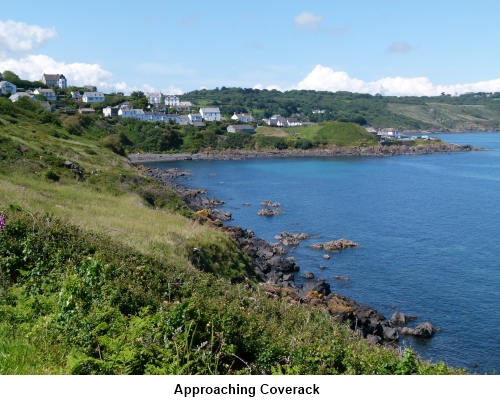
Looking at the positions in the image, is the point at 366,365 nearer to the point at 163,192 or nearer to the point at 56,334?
the point at 56,334

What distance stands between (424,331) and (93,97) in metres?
149

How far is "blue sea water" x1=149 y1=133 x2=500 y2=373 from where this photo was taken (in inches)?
1116

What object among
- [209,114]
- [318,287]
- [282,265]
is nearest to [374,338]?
[318,287]

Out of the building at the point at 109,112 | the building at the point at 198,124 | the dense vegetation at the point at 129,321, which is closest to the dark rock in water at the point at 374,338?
the dense vegetation at the point at 129,321

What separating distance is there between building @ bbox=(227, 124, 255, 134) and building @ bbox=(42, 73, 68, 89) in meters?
65.9

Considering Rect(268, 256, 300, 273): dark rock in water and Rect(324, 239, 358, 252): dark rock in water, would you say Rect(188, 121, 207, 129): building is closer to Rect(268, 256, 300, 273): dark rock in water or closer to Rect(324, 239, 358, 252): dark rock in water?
Rect(324, 239, 358, 252): dark rock in water

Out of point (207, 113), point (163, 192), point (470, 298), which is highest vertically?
point (207, 113)

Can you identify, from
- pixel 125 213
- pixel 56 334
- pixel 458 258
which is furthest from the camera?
pixel 458 258

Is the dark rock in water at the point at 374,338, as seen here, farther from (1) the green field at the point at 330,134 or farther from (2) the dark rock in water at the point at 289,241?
(1) the green field at the point at 330,134

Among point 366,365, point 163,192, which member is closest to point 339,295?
point 163,192

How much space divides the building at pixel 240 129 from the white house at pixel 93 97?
4694 centimetres

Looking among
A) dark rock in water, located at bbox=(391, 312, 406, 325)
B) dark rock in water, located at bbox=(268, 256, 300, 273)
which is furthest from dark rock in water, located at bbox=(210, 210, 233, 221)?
dark rock in water, located at bbox=(391, 312, 406, 325)
